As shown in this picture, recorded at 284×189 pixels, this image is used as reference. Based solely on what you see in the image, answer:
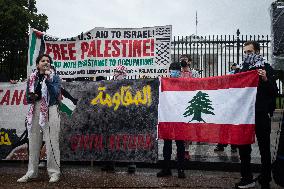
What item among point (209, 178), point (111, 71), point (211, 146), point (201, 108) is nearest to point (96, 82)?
point (111, 71)

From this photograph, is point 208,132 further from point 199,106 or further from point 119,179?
point 119,179

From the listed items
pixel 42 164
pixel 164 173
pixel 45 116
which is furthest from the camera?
pixel 42 164

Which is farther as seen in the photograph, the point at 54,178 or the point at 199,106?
the point at 199,106

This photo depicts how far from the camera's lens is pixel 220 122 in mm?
6168

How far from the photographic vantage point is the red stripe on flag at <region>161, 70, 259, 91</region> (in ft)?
19.1

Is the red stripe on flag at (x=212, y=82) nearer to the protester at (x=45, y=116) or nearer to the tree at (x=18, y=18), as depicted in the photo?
the protester at (x=45, y=116)

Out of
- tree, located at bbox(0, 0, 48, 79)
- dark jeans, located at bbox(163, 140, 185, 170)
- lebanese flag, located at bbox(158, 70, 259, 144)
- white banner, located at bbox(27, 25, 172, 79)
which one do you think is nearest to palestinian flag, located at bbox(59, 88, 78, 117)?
white banner, located at bbox(27, 25, 172, 79)

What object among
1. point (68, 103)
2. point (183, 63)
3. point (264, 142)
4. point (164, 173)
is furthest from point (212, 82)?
point (68, 103)

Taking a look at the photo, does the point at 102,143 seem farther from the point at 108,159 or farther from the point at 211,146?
the point at 211,146

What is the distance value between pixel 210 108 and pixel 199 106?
0.18 meters

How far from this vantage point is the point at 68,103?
23.6 feet

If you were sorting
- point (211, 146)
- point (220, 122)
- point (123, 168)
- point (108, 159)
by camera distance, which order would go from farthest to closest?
point (211, 146)
point (123, 168)
point (108, 159)
point (220, 122)

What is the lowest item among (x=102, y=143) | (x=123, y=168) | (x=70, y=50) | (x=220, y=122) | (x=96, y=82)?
(x=123, y=168)

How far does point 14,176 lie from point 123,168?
1907 mm
